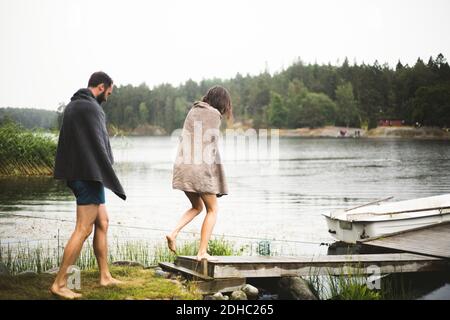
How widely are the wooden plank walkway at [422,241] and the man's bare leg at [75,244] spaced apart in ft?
17.6

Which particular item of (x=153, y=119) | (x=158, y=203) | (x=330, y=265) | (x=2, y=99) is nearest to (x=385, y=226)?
(x=330, y=265)

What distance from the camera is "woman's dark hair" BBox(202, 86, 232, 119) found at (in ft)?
19.4

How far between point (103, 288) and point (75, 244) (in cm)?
82

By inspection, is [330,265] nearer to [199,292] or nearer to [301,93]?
[199,292]

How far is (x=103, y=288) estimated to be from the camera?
5.70 metres

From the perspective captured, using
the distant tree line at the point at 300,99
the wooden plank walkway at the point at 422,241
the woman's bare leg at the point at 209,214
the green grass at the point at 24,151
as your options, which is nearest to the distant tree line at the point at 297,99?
the distant tree line at the point at 300,99

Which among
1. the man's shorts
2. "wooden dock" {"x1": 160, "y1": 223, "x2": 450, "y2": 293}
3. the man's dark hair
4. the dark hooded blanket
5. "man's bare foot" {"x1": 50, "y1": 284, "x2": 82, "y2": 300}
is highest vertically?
the man's dark hair

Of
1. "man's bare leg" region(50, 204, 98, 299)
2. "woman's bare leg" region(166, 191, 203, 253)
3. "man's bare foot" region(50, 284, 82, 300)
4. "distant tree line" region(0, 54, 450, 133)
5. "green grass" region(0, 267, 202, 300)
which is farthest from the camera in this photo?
"distant tree line" region(0, 54, 450, 133)

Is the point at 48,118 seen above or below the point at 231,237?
above

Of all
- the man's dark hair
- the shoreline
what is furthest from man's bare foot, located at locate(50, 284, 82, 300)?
the shoreline

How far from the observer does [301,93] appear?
529 feet

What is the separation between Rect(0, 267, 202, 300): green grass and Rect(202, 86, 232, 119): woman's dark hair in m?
1.98

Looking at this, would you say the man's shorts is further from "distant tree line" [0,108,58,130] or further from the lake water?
"distant tree line" [0,108,58,130]
